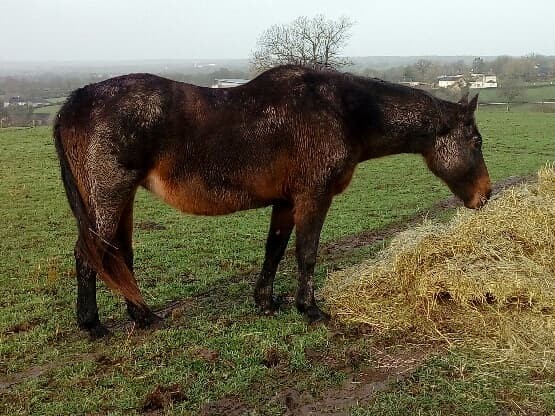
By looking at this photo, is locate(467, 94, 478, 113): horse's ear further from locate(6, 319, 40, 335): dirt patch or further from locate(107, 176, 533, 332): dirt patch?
locate(6, 319, 40, 335): dirt patch

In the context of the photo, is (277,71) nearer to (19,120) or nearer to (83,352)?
(83,352)

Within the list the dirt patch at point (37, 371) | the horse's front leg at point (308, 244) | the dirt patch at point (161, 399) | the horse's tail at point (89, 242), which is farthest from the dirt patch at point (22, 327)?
the horse's front leg at point (308, 244)

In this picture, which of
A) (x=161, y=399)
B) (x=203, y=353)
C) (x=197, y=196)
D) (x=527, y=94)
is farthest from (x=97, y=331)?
(x=527, y=94)

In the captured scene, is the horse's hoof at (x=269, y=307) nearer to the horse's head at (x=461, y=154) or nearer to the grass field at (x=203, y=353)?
the grass field at (x=203, y=353)

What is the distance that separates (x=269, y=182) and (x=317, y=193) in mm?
506

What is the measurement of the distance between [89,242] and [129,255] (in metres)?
0.69

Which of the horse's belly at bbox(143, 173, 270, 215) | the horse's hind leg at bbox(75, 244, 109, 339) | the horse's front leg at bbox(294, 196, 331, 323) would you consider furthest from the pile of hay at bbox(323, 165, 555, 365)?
the horse's hind leg at bbox(75, 244, 109, 339)

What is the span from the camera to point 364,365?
4598mm

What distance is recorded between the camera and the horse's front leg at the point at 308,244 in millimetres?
5359

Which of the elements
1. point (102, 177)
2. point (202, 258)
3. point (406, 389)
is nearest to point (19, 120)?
point (202, 258)

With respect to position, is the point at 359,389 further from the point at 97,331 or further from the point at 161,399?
the point at 97,331

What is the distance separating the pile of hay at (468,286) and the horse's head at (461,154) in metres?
0.61

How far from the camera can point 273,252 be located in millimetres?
5906

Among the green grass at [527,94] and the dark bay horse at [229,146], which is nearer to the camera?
the dark bay horse at [229,146]
